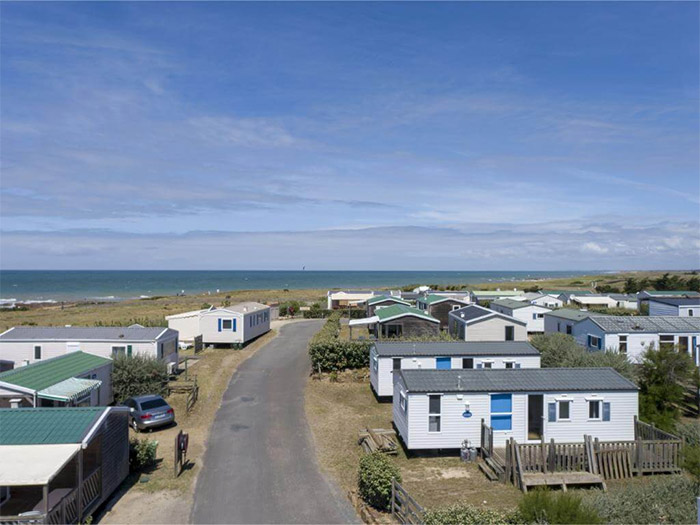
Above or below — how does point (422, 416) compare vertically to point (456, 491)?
above

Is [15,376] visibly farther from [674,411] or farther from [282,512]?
[674,411]

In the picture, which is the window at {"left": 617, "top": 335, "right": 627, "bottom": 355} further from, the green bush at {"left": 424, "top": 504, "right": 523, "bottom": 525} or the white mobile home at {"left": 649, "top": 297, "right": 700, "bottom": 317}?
the green bush at {"left": 424, "top": 504, "right": 523, "bottom": 525}

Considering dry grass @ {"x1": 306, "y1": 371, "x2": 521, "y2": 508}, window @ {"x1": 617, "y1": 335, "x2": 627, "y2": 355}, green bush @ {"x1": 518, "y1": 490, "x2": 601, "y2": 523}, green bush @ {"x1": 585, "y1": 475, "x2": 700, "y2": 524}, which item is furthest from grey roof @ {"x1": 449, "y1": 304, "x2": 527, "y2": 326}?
green bush @ {"x1": 518, "y1": 490, "x2": 601, "y2": 523}

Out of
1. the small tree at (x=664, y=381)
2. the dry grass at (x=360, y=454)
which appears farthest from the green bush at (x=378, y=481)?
the small tree at (x=664, y=381)

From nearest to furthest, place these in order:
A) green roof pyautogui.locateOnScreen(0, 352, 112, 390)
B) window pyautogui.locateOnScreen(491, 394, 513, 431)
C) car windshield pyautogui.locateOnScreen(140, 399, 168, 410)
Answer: window pyautogui.locateOnScreen(491, 394, 513, 431), green roof pyautogui.locateOnScreen(0, 352, 112, 390), car windshield pyautogui.locateOnScreen(140, 399, 168, 410)

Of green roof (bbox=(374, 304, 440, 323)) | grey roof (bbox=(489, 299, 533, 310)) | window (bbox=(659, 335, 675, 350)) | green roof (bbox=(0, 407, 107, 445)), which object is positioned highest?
green roof (bbox=(374, 304, 440, 323))

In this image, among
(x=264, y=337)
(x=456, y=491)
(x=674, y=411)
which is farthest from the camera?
(x=264, y=337)

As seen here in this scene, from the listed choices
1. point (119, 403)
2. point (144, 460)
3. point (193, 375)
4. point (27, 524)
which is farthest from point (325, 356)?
point (27, 524)

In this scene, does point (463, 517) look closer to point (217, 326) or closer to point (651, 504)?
point (651, 504)
